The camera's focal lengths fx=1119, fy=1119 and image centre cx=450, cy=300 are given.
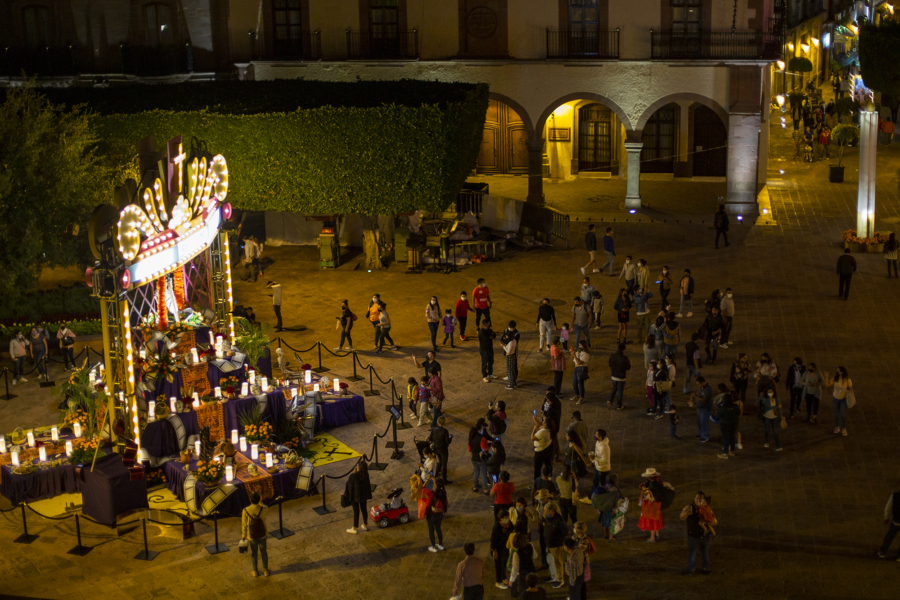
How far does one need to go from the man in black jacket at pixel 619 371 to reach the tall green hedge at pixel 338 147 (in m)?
13.3

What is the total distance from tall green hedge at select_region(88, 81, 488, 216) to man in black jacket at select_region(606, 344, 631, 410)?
13287 mm

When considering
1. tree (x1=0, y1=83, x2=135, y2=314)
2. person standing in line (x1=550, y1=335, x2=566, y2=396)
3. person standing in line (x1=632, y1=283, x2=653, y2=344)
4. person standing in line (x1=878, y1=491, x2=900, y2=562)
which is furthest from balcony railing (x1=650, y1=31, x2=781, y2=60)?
person standing in line (x1=878, y1=491, x2=900, y2=562)

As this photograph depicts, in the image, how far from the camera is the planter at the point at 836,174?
4269 centimetres

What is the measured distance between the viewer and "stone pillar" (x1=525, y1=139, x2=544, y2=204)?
1640 inches

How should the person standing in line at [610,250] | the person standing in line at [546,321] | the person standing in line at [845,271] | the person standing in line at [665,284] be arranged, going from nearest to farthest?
the person standing in line at [546,321]
the person standing in line at [665,284]
the person standing in line at [845,271]
the person standing in line at [610,250]

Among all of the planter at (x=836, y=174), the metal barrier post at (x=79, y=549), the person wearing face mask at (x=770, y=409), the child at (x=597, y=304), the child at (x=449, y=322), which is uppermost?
the planter at (x=836, y=174)

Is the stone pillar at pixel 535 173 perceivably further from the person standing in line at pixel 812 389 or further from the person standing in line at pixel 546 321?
the person standing in line at pixel 812 389

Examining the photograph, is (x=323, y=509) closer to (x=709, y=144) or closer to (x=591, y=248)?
(x=591, y=248)

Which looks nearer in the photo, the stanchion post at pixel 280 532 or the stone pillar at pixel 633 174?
the stanchion post at pixel 280 532

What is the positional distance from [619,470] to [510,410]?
11.8 ft

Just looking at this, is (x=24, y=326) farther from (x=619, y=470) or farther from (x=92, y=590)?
(x=619, y=470)

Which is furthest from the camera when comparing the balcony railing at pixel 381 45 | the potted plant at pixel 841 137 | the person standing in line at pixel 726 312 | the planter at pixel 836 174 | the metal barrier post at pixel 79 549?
the planter at pixel 836 174

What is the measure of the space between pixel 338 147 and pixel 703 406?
1749 cm

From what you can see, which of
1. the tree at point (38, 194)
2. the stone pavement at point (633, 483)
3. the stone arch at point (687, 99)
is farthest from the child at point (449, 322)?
the stone arch at point (687, 99)
